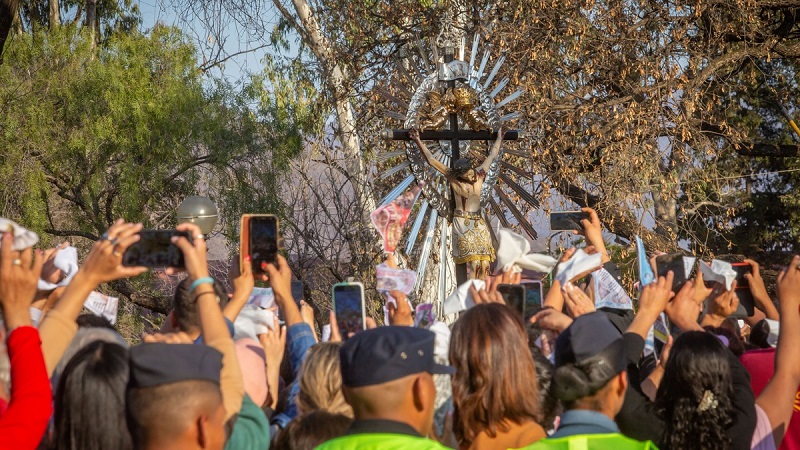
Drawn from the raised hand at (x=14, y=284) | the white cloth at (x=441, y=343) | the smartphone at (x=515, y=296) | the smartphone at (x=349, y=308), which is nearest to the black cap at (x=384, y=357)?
the raised hand at (x=14, y=284)

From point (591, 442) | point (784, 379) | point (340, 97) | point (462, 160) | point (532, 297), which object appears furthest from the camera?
point (340, 97)

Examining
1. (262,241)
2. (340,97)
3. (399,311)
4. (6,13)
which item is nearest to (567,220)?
(399,311)

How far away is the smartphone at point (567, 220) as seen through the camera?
5219mm

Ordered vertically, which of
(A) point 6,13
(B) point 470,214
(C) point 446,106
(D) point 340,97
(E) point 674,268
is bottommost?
(E) point 674,268

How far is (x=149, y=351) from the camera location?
2.44m

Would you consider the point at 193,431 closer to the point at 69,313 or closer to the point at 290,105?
the point at 69,313

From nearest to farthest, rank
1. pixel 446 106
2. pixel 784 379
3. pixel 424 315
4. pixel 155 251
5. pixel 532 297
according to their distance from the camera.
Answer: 1. pixel 155 251
2. pixel 784 379
3. pixel 424 315
4. pixel 532 297
5. pixel 446 106

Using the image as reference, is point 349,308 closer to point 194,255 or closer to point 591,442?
point 194,255

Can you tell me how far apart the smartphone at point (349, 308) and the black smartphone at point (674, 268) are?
1.20 metres

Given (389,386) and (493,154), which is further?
(493,154)

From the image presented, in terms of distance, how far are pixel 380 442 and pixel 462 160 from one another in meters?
4.75

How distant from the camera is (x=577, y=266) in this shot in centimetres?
427

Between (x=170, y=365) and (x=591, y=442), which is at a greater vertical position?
(x=170, y=365)

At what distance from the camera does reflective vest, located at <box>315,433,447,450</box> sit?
2334 mm
